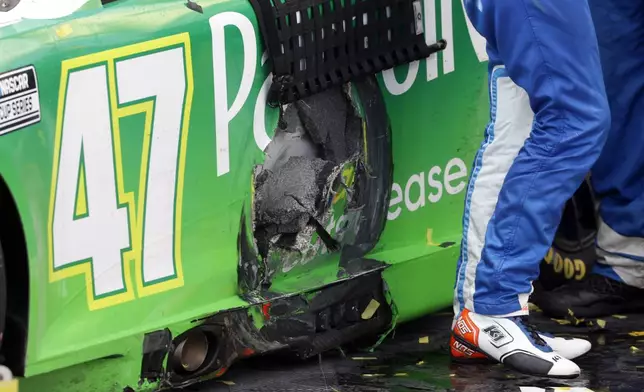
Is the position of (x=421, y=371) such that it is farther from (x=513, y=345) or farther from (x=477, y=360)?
(x=513, y=345)

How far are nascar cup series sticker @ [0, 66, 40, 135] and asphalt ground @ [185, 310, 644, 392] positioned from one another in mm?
1079

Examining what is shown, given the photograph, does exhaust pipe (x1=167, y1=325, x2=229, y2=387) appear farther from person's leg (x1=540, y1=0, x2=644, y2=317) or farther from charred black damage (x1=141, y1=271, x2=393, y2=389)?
person's leg (x1=540, y1=0, x2=644, y2=317)

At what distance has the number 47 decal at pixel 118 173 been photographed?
123 inches

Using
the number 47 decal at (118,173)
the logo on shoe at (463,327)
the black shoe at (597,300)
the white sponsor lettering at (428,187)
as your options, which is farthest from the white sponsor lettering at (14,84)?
the black shoe at (597,300)

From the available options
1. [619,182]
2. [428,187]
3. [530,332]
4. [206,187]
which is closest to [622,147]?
[619,182]

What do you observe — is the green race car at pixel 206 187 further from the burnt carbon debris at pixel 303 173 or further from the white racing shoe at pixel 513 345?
the white racing shoe at pixel 513 345

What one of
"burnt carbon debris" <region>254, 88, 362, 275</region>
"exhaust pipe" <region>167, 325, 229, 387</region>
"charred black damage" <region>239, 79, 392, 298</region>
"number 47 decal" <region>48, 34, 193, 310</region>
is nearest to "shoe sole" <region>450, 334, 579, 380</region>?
"charred black damage" <region>239, 79, 392, 298</region>

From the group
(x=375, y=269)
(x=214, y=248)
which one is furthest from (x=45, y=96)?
(x=375, y=269)

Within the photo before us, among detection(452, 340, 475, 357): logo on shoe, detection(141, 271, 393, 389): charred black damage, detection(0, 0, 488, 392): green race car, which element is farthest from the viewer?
detection(452, 340, 475, 357): logo on shoe

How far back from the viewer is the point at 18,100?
117 inches

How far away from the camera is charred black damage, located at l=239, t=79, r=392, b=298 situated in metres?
3.67

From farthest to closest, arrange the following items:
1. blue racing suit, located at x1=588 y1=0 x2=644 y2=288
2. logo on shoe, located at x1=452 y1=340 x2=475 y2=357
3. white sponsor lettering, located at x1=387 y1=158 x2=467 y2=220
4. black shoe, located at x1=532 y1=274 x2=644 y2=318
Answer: black shoe, located at x1=532 y1=274 x2=644 y2=318, blue racing suit, located at x1=588 y1=0 x2=644 y2=288, white sponsor lettering, located at x1=387 y1=158 x2=467 y2=220, logo on shoe, located at x1=452 y1=340 x2=475 y2=357

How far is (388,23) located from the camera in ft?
12.6

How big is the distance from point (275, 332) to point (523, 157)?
886mm
